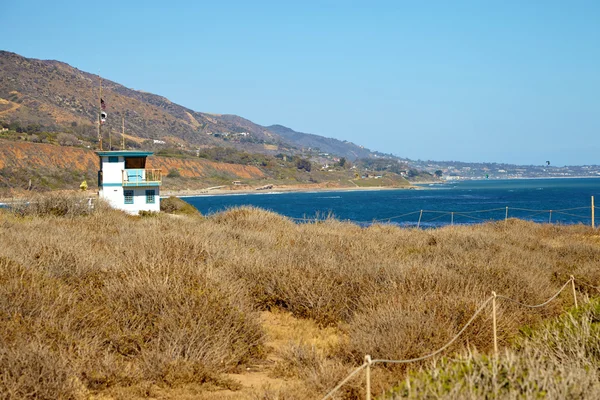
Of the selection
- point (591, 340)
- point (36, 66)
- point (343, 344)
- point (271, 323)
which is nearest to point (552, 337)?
point (591, 340)

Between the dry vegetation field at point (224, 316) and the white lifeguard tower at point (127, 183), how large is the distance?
76.3 feet

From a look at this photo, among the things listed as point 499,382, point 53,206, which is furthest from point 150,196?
point 499,382

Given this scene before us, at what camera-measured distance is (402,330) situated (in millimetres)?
7629

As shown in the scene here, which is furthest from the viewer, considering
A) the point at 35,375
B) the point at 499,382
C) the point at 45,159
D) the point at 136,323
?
the point at 45,159

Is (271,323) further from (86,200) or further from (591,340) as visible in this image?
(86,200)

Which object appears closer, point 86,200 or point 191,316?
point 191,316

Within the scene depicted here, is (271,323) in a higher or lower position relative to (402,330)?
Result: lower

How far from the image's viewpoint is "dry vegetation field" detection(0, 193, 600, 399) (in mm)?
6961

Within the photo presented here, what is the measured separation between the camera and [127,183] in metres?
36.5

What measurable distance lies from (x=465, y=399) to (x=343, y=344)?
13.5ft

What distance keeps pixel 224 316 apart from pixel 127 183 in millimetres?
29702

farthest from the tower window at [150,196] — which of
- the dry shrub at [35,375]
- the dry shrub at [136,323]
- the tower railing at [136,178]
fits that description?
the dry shrub at [35,375]

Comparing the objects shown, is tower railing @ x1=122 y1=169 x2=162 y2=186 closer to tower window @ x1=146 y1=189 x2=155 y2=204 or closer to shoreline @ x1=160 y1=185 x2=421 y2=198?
tower window @ x1=146 y1=189 x2=155 y2=204

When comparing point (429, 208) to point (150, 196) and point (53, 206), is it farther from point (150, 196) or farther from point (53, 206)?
point (53, 206)
